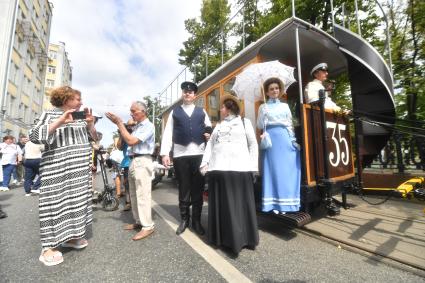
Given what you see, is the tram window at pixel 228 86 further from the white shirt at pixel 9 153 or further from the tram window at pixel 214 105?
the white shirt at pixel 9 153

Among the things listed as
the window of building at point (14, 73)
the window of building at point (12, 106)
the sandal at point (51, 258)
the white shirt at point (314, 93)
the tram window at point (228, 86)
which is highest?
the window of building at point (14, 73)

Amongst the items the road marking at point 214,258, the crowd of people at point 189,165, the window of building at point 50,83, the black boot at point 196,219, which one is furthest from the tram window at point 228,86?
the window of building at point 50,83

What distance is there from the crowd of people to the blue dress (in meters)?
0.01

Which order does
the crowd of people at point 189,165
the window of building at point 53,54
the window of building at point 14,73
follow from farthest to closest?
the window of building at point 53,54 < the window of building at point 14,73 < the crowd of people at point 189,165

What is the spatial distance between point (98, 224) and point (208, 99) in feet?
10.3

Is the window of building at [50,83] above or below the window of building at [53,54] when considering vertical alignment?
below

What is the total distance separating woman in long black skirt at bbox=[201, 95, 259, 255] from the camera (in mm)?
2934

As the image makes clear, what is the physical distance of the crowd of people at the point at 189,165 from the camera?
277cm

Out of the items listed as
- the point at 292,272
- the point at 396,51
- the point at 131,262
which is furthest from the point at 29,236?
the point at 396,51

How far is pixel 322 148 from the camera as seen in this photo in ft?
12.2

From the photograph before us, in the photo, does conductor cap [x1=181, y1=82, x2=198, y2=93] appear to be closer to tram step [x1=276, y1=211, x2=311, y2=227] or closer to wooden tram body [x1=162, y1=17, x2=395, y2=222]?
wooden tram body [x1=162, y1=17, x2=395, y2=222]

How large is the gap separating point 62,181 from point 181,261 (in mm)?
1500

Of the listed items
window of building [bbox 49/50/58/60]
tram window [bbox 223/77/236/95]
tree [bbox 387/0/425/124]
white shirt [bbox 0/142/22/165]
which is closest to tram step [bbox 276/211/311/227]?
tram window [bbox 223/77/236/95]

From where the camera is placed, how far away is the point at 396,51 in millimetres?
7023
